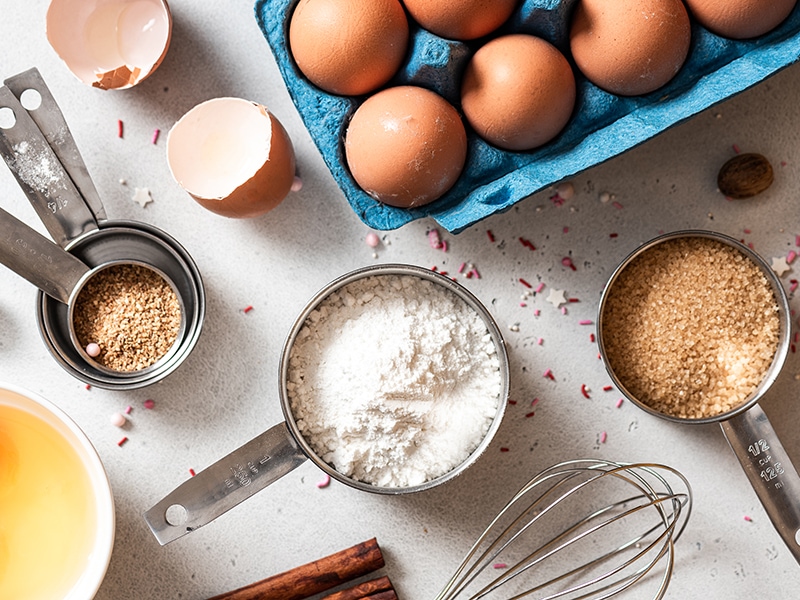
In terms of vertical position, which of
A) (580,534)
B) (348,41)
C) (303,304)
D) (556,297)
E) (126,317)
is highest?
(348,41)

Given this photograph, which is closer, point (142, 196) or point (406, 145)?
point (406, 145)

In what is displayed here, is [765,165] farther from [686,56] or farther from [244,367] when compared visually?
[244,367]

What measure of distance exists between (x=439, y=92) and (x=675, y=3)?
297mm

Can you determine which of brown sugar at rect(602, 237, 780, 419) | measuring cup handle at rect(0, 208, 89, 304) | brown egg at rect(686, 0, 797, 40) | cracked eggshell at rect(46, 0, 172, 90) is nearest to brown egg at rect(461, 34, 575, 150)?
brown egg at rect(686, 0, 797, 40)

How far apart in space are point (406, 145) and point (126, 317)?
0.47 meters

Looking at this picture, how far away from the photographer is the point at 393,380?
973 millimetres

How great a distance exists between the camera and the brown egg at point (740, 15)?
0.90m

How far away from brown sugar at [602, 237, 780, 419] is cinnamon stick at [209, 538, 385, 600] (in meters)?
0.45

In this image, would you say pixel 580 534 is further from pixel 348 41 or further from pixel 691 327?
pixel 348 41

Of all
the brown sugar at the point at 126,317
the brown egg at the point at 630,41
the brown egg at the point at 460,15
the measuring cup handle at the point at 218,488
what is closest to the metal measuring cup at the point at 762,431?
the brown egg at the point at 630,41

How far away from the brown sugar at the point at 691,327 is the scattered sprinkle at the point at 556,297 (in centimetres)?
7

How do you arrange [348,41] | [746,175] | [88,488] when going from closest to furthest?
[348,41] < [88,488] < [746,175]

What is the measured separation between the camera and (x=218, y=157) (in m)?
1.07

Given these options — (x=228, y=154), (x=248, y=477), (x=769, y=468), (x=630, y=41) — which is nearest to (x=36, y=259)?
(x=228, y=154)
